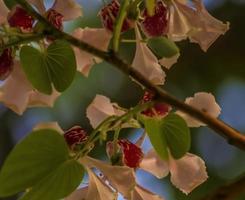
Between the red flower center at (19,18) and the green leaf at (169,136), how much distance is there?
0.10 m

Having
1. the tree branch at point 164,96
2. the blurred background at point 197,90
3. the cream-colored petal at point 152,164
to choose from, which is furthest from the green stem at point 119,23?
the blurred background at point 197,90

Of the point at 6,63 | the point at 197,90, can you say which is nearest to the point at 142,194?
the point at 6,63

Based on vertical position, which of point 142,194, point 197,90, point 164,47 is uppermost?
point 164,47

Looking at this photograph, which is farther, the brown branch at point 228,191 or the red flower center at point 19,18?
the red flower center at point 19,18

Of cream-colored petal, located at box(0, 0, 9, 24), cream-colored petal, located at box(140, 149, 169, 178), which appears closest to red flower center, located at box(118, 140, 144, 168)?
cream-colored petal, located at box(140, 149, 169, 178)

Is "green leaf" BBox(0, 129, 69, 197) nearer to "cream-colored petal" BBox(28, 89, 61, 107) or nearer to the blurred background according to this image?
"cream-colored petal" BBox(28, 89, 61, 107)

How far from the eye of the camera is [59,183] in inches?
20.3

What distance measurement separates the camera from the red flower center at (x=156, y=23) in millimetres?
573

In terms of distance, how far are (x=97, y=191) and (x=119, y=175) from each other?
0.04 metres

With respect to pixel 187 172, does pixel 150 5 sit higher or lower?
higher

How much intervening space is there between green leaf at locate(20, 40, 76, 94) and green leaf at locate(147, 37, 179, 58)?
0.18ft

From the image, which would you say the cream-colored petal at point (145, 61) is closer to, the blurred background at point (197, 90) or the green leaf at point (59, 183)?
the green leaf at point (59, 183)

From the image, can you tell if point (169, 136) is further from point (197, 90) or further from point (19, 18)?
point (197, 90)

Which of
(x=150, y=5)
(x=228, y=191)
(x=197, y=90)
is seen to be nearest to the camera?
(x=228, y=191)
